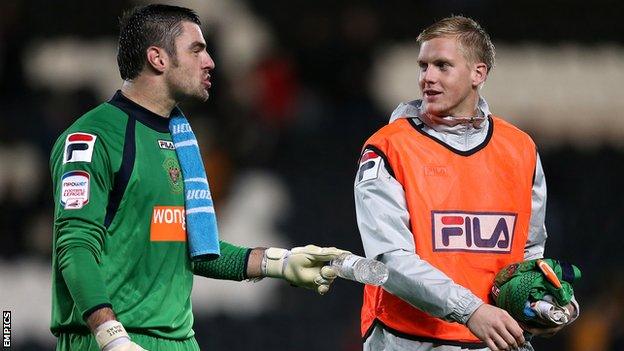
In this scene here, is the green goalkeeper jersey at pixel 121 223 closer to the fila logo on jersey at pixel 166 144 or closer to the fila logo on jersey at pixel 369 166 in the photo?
the fila logo on jersey at pixel 166 144

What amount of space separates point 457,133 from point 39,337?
5.36 metres

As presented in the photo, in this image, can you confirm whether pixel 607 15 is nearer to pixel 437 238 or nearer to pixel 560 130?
pixel 560 130

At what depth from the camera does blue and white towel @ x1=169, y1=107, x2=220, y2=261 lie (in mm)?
4113

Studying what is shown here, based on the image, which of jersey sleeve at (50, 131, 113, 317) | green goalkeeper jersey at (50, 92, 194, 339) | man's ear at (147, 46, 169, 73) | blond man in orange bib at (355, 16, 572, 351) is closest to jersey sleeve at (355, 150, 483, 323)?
blond man in orange bib at (355, 16, 572, 351)

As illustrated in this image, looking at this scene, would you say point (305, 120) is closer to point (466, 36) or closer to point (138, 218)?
point (466, 36)

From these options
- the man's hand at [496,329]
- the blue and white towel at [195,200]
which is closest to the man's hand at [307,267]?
the blue and white towel at [195,200]

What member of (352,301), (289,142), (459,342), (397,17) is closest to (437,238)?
(459,342)

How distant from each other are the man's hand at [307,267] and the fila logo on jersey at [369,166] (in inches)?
11.5

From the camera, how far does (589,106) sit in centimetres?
1084

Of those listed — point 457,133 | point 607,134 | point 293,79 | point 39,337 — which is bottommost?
point 39,337

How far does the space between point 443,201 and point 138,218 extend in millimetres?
1096

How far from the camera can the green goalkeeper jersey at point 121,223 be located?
379cm

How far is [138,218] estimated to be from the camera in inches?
156

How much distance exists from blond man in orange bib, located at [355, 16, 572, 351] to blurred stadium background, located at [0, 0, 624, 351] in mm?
4606
